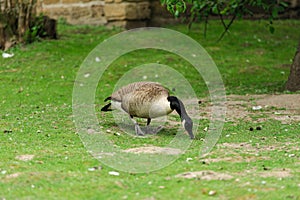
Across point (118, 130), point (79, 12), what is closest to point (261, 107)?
point (118, 130)

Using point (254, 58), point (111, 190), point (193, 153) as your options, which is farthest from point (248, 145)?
point (254, 58)

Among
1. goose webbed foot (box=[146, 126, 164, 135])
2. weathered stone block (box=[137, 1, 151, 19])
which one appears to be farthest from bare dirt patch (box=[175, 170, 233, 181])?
weathered stone block (box=[137, 1, 151, 19])

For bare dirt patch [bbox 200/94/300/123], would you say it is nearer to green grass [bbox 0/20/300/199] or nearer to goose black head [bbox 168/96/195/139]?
green grass [bbox 0/20/300/199]

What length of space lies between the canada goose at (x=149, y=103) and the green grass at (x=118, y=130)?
1.02 ft

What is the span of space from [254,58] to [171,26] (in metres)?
3.07

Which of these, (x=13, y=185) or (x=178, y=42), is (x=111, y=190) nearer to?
(x=13, y=185)

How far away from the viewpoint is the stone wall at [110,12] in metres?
16.3

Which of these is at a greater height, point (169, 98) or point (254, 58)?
point (169, 98)

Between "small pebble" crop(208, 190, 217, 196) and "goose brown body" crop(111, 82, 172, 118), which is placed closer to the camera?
"small pebble" crop(208, 190, 217, 196)

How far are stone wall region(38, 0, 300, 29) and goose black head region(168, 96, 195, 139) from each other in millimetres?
8762

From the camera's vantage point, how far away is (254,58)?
14.5m

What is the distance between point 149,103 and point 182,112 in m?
0.39

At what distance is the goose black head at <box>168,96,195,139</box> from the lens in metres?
7.61

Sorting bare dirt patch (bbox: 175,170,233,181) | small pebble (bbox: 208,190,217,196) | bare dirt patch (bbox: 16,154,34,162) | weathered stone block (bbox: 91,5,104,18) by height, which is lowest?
weathered stone block (bbox: 91,5,104,18)
